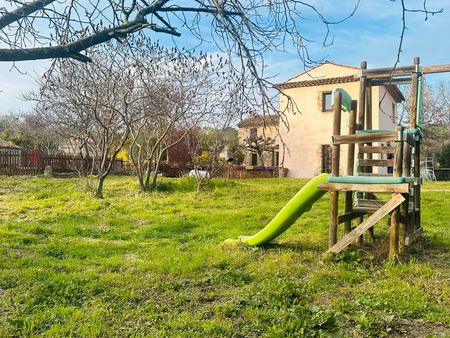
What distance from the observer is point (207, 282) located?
15.4ft

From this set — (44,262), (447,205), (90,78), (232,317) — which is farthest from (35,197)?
(447,205)

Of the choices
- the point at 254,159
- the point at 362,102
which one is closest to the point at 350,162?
the point at 362,102

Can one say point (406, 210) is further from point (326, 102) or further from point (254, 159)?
point (254, 159)

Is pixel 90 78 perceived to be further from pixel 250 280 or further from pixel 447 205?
pixel 447 205

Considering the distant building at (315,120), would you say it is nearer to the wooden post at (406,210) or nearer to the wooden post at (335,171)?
the wooden post at (335,171)

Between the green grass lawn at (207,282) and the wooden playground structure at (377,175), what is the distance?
33cm

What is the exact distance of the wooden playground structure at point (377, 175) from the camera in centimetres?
542

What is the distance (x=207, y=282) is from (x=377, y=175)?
3227mm

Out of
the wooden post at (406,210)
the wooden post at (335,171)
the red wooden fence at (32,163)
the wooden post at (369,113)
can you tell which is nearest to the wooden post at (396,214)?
the wooden post at (406,210)

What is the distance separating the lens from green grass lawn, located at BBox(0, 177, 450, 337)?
11.2 feet

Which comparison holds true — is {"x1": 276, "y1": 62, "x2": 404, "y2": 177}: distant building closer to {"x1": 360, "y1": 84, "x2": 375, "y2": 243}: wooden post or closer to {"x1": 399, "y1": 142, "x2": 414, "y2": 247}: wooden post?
{"x1": 360, "y1": 84, "x2": 375, "y2": 243}: wooden post

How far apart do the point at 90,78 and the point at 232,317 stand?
34.2 feet

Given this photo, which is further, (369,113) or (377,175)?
(369,113)

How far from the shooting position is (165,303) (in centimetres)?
401
